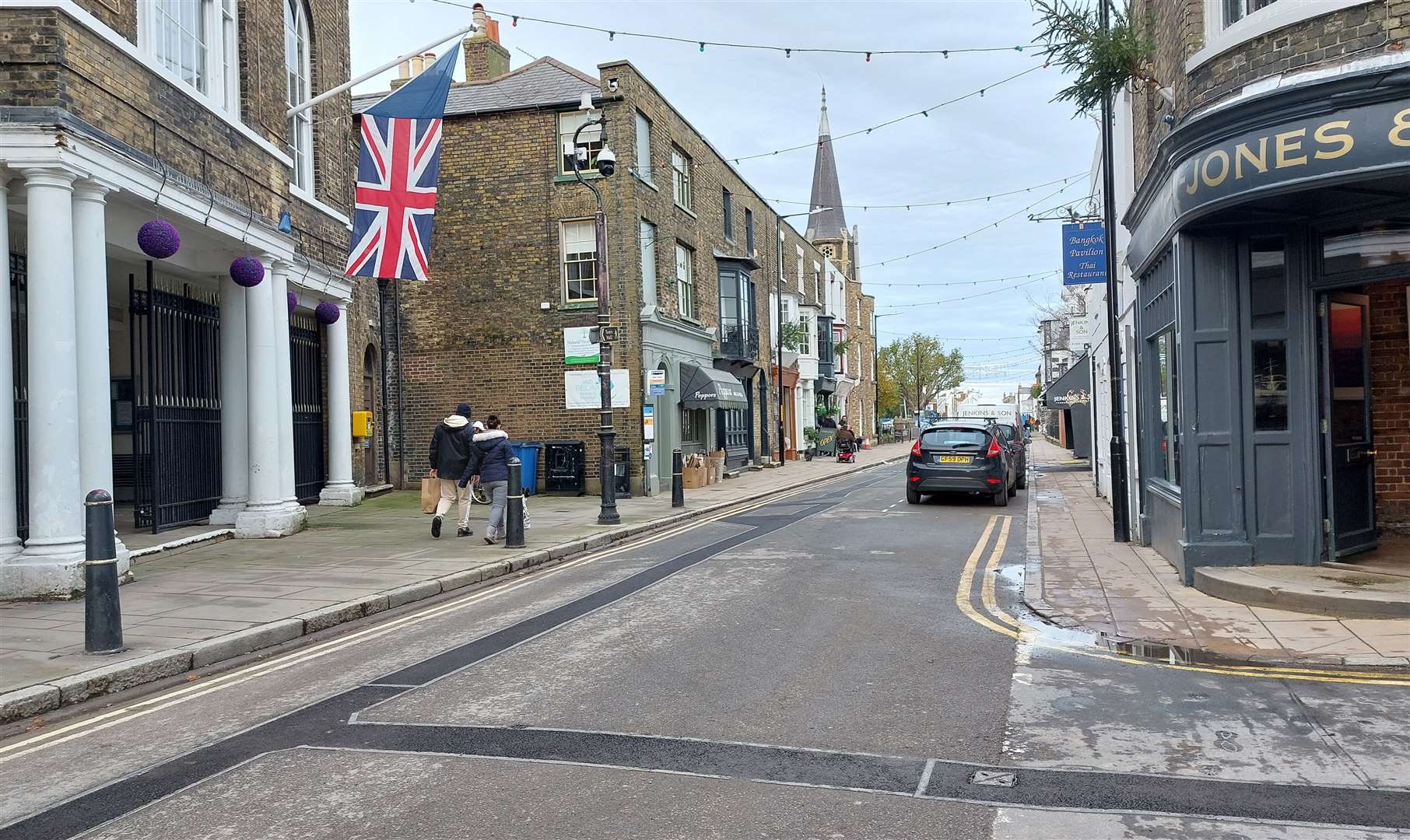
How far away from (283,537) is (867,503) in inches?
415

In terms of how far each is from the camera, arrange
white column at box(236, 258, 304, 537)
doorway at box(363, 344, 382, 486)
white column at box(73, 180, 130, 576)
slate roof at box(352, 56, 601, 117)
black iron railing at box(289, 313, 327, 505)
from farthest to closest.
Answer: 1. slate roof at box(352, 56, 601, 117)
2. doorway at box(363, 344, 382, 486)
3. black iron railing at box(289, 313, 327, 505)
4. white column at box(236, 258, 304, 537)
5. white column at box(73, 180, 130, 576)

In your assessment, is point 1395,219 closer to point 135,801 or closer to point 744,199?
point 135,801

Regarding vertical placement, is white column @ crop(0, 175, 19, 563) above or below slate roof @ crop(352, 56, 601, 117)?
below

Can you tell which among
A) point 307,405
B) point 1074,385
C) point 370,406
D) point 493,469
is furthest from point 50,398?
point 1074,385

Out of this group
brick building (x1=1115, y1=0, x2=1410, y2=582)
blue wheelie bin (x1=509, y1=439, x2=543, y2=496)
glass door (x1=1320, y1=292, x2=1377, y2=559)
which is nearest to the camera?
brick building (x1=1115, y1=0, x2=1410, y2=582)

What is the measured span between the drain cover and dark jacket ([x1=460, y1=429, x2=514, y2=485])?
953 centimetres

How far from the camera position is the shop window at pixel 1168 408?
402 inches

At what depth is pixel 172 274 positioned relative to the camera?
1478 centimetres

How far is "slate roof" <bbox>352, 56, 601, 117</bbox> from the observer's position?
75.3ft

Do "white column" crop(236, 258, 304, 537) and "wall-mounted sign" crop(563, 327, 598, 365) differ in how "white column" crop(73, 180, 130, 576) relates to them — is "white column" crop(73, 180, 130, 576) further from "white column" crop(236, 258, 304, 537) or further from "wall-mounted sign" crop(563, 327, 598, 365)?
"wall-mounted sign" crop(563, 327, 598, 365)

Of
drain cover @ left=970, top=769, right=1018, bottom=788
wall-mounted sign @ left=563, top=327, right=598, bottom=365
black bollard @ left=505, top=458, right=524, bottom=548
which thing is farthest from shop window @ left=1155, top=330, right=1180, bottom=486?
wall-mounted sign @ left=563, top=327, right=598, bottom=365

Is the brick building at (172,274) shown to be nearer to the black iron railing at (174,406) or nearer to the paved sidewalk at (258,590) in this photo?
the black iron railing at (174,406)

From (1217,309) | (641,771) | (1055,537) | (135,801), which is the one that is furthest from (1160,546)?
(135,801)

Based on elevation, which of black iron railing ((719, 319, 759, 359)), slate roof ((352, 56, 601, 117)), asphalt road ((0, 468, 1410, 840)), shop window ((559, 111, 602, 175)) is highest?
slate roof ((352, 56, 601, 117))
